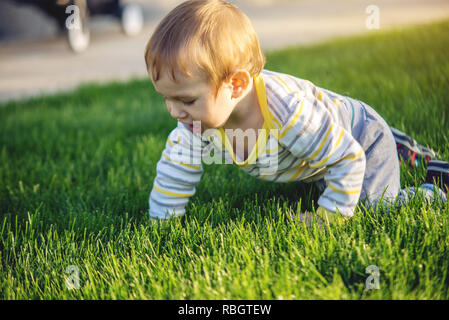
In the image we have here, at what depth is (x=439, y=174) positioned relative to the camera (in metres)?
1.91

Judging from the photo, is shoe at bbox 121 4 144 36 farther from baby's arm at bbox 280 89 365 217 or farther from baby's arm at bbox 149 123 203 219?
baby's arm at bbox 280 89 365 217

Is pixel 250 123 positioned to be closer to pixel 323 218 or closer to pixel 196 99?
pixel 196 99

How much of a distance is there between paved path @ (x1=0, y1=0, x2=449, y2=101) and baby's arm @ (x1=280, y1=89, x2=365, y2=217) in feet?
12.3

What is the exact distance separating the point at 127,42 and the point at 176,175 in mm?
6446

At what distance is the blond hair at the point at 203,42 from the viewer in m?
1.48

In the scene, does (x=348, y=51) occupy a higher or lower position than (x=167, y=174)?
higher

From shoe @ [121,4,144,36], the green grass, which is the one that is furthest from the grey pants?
shoe @ [121,4,144,36]

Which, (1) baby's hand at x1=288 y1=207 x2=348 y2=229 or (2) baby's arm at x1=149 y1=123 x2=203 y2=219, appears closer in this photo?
(1) baby's hand at x1=288 y1=207 x2=348 y2=229

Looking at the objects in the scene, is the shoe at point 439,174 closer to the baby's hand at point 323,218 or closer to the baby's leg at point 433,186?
the baby's leg at point 433,186

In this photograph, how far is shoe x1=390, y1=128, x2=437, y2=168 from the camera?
2104 millimetres
